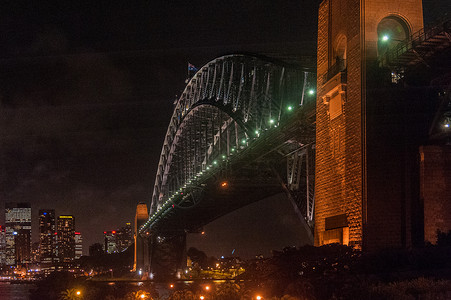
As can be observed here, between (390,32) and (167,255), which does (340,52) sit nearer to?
(390,32)

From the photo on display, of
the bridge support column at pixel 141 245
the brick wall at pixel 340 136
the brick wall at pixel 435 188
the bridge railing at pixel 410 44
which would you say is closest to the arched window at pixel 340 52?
the brick wall at pixel 340 136

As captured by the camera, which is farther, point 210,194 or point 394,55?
point 210,194

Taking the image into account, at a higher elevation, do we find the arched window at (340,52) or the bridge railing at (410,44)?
the arched window at (340,52)

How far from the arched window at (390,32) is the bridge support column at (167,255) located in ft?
260

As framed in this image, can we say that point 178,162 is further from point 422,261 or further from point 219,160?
point 422,261

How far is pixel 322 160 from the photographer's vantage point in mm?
23031

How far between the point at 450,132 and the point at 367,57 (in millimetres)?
3441

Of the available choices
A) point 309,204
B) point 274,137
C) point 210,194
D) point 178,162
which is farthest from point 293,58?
point 178,162

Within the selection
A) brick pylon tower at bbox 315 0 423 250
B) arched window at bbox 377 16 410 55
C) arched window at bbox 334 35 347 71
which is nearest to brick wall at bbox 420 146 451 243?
brick pylon tower at bbox 315 0 423 250

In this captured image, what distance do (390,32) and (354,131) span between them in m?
3.43

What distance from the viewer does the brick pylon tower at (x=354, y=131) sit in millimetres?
18988

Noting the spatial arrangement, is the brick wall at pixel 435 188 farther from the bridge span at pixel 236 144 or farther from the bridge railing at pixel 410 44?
the bridge span at pixel 236 144

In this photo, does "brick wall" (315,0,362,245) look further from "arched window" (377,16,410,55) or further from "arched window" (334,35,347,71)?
"arched window" (377,16,410,55)

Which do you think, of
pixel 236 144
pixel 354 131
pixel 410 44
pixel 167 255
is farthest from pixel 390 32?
pixel 167 255
